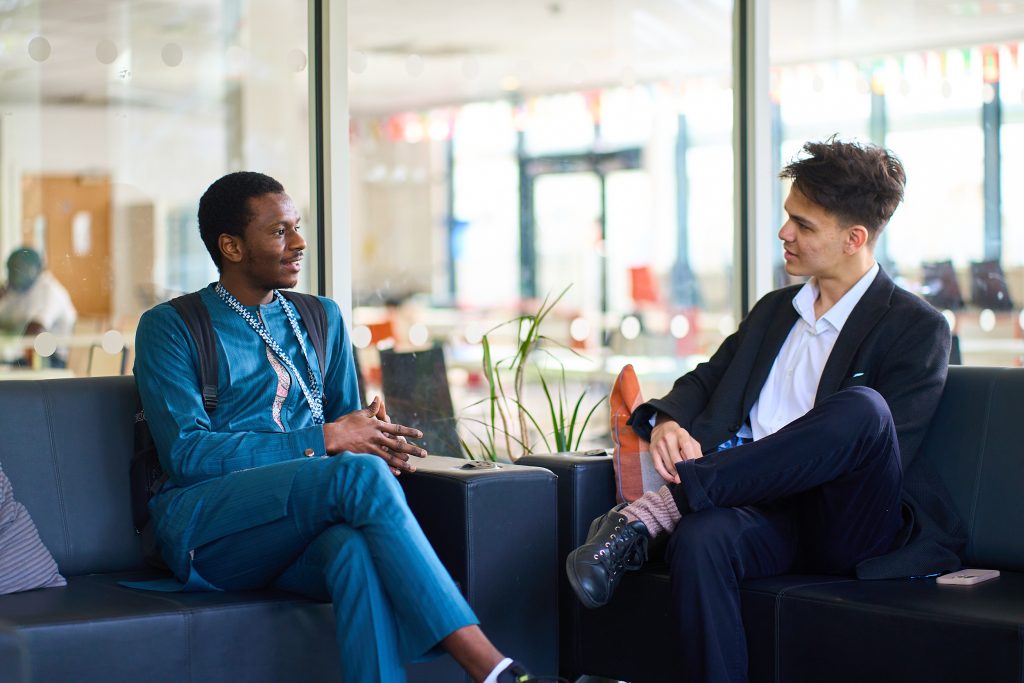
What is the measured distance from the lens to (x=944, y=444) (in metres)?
2.70

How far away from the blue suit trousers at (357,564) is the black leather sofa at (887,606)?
57cm

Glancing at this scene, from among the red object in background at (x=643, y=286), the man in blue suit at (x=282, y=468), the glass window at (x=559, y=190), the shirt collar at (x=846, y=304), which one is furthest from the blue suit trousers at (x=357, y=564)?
the red object in background at (x=643, y=286)

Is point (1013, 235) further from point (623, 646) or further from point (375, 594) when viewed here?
point (375, 594)

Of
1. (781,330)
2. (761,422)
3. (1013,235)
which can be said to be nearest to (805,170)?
(781,330)

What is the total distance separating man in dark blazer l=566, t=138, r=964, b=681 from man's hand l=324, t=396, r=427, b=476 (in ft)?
1.43

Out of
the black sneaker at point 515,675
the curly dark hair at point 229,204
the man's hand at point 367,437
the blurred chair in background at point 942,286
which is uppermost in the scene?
the curly dark hair at point 229,204

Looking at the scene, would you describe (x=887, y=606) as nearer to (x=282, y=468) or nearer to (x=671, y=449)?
(x=671, y=449)

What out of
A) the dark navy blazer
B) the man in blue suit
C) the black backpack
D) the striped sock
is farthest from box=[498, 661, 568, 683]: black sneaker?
the black backpack

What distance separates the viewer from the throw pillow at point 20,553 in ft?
7.71

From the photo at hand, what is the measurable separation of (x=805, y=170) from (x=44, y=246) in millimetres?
2990

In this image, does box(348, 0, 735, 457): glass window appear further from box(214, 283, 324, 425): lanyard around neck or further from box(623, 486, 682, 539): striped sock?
box(623, 486, 682, 539): striped sock

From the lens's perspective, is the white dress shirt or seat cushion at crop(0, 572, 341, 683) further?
the white dress shirt

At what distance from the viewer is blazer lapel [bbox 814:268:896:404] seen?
2.64 meters

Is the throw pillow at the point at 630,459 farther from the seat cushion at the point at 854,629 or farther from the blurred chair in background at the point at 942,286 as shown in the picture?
the blurred chair in background at the point at 942,286
